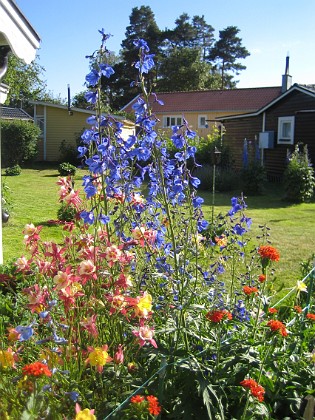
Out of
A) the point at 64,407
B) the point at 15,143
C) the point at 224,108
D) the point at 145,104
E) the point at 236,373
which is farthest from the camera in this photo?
the point at 224,108

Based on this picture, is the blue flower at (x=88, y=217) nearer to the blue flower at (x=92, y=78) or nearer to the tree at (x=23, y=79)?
the blue flower at (x=92, y=78)

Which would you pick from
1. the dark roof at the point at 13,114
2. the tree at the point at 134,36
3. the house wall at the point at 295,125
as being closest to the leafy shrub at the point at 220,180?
the house wall at the point at 295,125

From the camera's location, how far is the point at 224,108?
1366 inches

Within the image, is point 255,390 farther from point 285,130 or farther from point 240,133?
point 240,133

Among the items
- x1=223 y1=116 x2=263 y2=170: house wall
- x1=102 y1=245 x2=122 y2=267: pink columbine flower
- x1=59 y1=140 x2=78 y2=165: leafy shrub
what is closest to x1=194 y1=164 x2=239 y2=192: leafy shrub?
x1=223 y1=116 x2=263 y2=170: house wall

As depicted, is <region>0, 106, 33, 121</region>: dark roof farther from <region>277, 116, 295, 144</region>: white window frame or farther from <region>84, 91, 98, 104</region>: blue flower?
<region>84, 91, 98, 104</region>: blue flower

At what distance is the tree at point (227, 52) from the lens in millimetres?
49719

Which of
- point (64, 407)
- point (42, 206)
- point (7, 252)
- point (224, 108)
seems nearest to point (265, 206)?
point (42, 206)

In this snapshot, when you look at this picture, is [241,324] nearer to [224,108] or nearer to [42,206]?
[42,206]

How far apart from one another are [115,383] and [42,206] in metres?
9.87

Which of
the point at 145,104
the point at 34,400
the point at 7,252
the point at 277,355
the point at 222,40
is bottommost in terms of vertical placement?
the point at 7,252

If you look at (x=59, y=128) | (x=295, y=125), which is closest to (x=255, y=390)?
(x=295, y=125)

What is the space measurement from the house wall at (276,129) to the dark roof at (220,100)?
42.6ft

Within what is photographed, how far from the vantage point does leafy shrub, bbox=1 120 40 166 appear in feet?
78.4
